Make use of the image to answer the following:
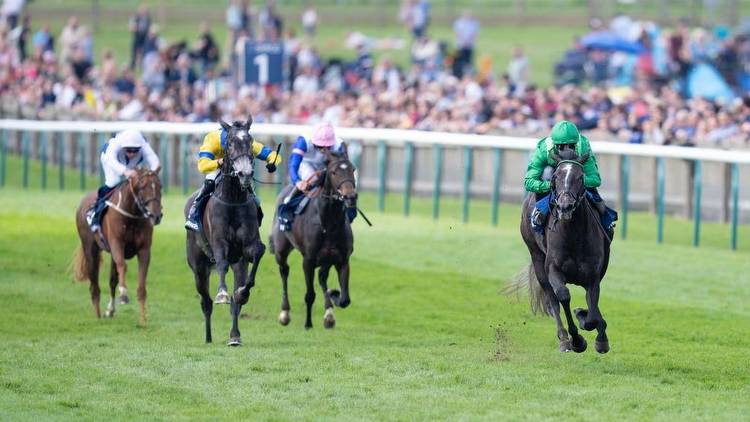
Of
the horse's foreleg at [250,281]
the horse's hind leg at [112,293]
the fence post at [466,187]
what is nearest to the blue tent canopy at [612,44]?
the fence post at [466,187]

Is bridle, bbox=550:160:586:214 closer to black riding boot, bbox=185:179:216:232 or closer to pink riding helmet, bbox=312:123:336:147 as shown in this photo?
pink riding helmet, bbox=312:123:336:147

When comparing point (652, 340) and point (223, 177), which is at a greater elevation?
point (223, 177)

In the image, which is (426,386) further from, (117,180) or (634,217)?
(634,217)

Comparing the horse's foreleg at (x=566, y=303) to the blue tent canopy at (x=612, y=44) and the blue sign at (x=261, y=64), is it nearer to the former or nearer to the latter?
the blue sign at (x=261, y=64)

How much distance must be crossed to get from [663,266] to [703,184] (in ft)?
10.0

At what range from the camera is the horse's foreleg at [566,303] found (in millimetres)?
10969

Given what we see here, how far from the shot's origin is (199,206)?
12.8 metres

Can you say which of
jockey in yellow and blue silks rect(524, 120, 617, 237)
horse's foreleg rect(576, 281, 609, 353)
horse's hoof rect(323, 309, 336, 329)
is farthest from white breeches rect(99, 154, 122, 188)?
horse's foreleg rect(576, 281, 609, 353)

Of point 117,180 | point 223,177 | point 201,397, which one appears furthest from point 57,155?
point 201,397

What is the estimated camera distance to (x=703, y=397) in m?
10.0

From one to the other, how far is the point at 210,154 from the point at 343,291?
5.40ft

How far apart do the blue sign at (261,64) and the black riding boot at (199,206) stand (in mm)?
10391

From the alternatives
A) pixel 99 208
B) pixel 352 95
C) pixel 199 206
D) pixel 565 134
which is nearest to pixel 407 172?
pixel 352 95

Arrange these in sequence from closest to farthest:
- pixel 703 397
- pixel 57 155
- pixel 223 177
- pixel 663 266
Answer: pixel 703 397, pixel 223 177, pixel 663 266, pixel 57 155
